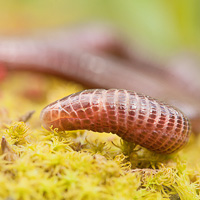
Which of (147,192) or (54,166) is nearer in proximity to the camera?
(54,166)

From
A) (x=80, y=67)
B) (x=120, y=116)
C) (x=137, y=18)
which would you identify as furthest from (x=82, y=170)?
(x=137, y=18)

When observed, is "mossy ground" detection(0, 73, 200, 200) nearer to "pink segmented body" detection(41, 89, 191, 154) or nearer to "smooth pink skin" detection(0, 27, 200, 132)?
"pink segmented body" detection(41, 89, 191, 154)

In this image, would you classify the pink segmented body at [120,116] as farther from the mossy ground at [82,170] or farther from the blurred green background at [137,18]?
the blurred green background at [137,18]

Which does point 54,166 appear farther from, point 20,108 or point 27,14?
point 27,14

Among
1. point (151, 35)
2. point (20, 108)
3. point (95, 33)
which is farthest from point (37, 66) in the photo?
point (151, 35)

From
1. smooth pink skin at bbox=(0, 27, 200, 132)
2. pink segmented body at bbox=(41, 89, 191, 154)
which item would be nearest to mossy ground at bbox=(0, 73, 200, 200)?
pink segmented body at bbox=(41, 89, 191, 154)

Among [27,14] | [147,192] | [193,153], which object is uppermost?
[147,192]

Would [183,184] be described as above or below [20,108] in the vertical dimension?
above
